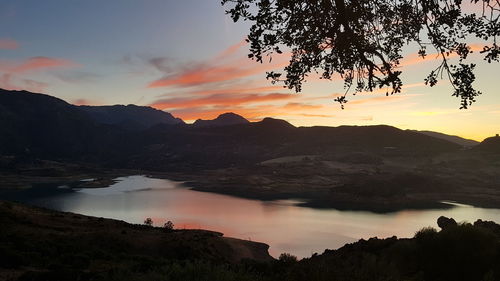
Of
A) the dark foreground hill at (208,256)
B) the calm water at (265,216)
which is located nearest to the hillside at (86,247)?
the dark foreground hill at (208,256)

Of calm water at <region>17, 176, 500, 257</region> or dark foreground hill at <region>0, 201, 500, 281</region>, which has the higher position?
dark foreground hill at <region>0, 201, 500, 281</region>

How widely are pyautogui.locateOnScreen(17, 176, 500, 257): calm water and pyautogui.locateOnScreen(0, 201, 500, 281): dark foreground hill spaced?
2992cm

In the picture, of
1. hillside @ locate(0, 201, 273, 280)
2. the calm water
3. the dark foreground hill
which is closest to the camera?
the dark foreground hill

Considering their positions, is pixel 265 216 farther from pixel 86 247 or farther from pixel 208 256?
pixel 86 247

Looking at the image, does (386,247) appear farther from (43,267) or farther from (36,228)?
(36,228)

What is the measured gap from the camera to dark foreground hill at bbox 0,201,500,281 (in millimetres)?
11617

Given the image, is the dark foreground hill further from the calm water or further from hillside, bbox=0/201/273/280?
the calm water

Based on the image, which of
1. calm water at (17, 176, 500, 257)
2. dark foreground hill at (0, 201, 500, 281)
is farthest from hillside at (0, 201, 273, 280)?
calm water at (17, 176, 500, 257)

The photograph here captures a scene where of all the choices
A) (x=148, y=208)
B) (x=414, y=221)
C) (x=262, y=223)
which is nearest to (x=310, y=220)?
(x=262, y=223)

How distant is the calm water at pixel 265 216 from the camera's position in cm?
9244

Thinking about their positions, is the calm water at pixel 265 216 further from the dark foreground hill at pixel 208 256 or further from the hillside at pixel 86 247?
the dark foreground hill at pixel 208 256

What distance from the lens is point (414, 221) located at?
116625mm

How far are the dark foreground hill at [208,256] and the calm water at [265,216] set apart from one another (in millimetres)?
29917

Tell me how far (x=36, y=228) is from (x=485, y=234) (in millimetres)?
49186
